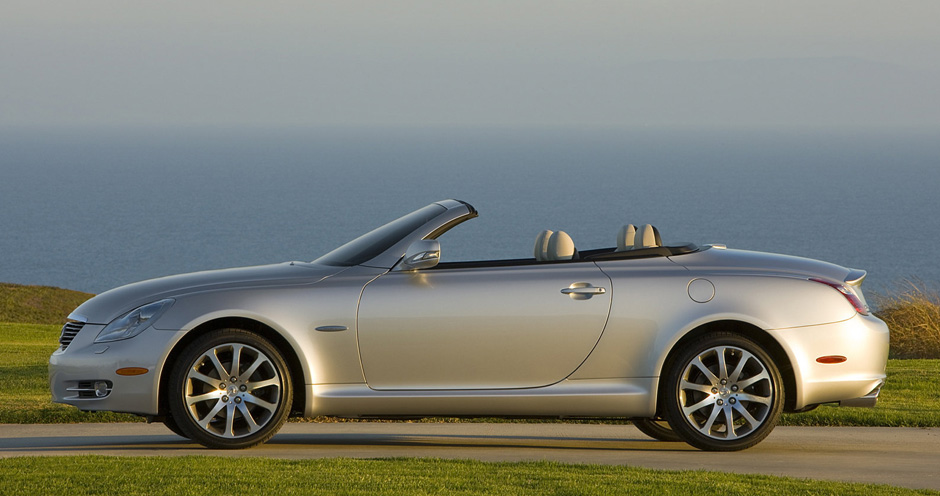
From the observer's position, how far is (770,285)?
7.55 metres

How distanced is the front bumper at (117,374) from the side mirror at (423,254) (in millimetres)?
1428

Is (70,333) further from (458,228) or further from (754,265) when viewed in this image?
(458,228)

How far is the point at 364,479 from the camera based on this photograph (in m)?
6.29

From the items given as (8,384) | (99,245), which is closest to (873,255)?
(99,245)

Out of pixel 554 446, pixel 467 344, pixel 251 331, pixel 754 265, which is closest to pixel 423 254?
pixel 467 344

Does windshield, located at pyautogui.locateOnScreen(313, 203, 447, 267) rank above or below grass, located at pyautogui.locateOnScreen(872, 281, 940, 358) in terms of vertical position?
above

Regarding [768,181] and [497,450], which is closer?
[497,450]

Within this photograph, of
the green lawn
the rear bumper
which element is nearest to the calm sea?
the green lawn

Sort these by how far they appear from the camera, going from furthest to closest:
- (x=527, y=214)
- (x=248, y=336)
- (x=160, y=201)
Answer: (x=160, y=201), (x=527, y=214), (x=248, y=336)

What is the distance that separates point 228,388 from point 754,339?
3219 mm

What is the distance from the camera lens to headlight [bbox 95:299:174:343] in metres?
7.23

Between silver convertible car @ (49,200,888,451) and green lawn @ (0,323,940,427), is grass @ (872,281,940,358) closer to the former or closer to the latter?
green lawn @ (0,323,940,427)

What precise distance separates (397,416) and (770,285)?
242cm

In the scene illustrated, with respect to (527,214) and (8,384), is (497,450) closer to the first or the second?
(8,384)
